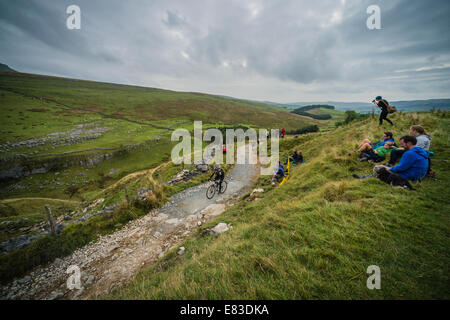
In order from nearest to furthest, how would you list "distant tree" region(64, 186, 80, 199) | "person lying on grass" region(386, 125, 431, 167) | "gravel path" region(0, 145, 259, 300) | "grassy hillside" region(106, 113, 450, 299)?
"grassy hillside" region(106, 113, 450, 299)
"gravel path" region(0, 145, 259, 300)
"person lying on grass" region(386, 125, 431, 167)
"distant tree" region(64, 186, 80, 199)

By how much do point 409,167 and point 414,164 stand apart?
0.56 ft

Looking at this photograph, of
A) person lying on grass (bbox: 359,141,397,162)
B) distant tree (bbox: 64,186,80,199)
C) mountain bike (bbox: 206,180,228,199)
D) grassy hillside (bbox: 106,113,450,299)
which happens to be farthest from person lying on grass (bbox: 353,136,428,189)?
distant tree (bbox: 64,186,80,199)

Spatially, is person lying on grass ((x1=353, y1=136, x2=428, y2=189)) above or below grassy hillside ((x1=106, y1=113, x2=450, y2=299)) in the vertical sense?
above

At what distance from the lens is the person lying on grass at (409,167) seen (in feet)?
17.8

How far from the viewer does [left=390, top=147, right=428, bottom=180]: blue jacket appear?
540 cm

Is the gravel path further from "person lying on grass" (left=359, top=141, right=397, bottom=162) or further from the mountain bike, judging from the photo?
"person lying on grass" (left=359, top=141, right=397, bottom=162)

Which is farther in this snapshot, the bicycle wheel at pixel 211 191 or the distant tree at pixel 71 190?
the distant tree at pixel 71 190

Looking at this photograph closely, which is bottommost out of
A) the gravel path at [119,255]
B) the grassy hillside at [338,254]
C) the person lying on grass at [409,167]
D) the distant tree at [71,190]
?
the distant tree at [71,190]

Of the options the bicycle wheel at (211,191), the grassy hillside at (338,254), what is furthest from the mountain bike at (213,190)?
the grassy hillside at (338,254)

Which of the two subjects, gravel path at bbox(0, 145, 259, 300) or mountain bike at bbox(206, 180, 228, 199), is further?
mountain bike at bbox(206, 180, 228, 199)

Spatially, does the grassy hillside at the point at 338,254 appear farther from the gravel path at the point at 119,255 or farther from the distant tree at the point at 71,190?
the distant tree at the point at 71,190

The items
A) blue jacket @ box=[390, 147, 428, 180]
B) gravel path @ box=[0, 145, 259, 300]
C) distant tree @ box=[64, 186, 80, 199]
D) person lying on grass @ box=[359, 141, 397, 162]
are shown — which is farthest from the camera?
distant tree @ box=[64, 186, 80, 199]
